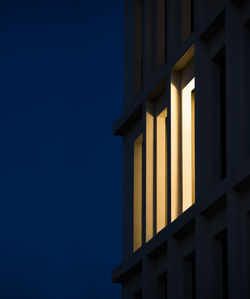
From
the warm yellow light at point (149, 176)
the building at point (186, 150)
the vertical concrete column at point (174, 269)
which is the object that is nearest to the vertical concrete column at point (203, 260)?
the building at point (186, 150)

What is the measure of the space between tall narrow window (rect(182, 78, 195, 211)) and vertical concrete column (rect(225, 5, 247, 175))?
2.94 m

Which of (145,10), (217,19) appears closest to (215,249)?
(217,19)

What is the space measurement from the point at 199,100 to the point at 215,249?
3.50 metres

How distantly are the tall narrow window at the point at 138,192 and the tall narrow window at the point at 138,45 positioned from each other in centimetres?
161

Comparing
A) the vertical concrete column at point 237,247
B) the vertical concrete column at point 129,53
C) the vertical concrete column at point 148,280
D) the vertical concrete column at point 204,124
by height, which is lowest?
the vertical concrete column at point 237,247

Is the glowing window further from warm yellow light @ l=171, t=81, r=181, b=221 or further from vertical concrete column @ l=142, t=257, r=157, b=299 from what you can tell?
vertical concrete column @ l=142, t=257, r=157, b=299

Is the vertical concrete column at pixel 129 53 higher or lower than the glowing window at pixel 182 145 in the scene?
higher

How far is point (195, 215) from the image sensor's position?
973 inches

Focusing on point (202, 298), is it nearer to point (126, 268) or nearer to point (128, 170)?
point (126, 268)

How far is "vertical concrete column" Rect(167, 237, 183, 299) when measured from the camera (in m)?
25.8

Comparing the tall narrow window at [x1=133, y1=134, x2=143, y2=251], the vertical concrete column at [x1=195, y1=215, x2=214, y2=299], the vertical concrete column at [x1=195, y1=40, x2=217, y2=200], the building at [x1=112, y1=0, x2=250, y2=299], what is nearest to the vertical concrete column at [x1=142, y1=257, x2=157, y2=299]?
A: the building at [x1=112, y1=0, x2=250, y2=299]

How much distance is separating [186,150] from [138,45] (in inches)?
206

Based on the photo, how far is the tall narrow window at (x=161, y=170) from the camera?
28.2 meters

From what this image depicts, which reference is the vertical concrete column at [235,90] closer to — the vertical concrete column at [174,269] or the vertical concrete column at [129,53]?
the vertical concrete column at [174,269]
